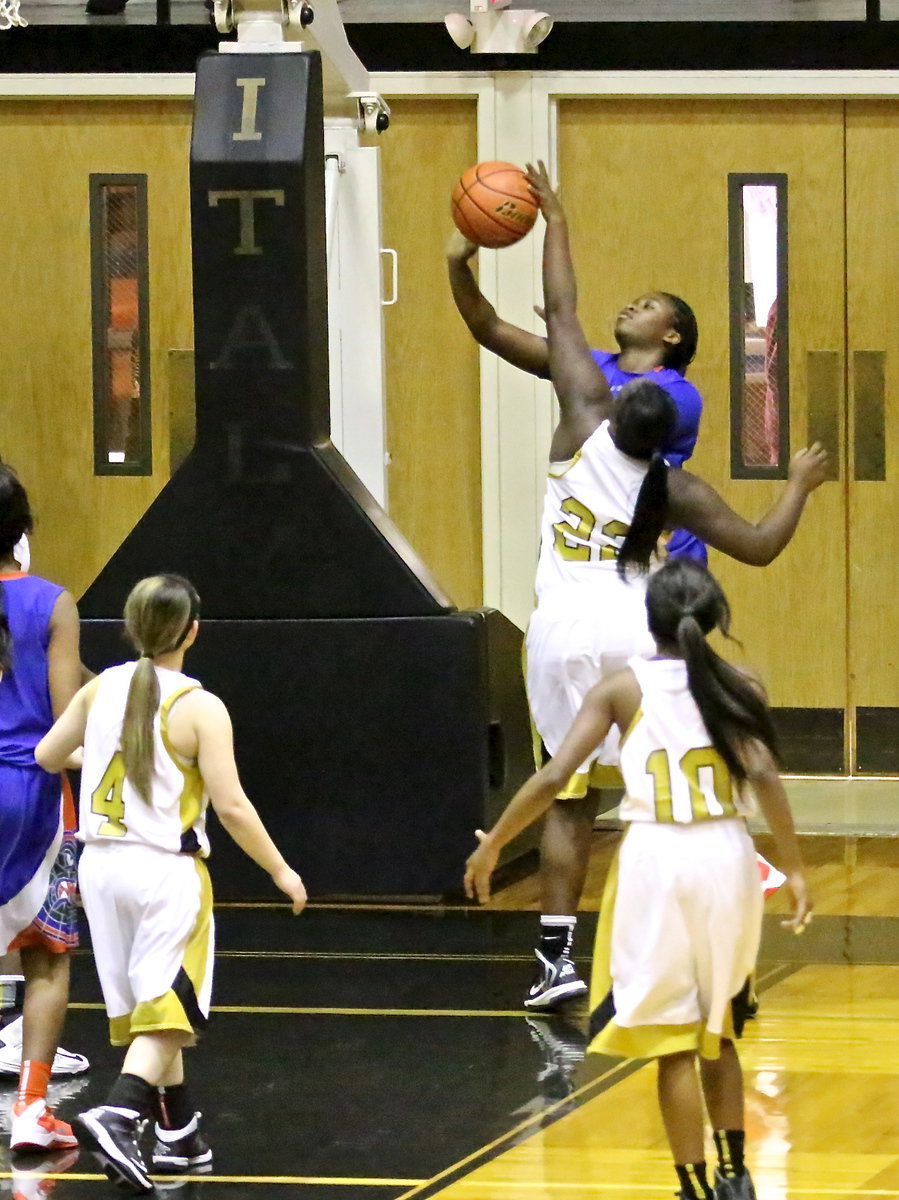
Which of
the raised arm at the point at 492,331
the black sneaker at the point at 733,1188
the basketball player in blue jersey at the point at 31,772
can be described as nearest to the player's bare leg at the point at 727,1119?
the black sneaker at the point at 733,1188

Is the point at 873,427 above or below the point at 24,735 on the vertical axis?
above

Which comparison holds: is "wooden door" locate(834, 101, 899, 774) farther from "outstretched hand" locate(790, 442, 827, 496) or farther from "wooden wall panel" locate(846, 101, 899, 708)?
"outstretched hand" locate(790, 442, 827, 496)

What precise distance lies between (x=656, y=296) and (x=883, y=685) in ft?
11.6

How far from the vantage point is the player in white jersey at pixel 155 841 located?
12.9 ft

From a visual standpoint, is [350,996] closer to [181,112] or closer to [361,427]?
[361,427]

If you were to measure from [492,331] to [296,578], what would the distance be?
1.13 m

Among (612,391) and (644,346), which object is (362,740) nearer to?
(612,391)

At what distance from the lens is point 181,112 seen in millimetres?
8742

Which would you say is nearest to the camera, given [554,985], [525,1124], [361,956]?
[525,1124]

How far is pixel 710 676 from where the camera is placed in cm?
355

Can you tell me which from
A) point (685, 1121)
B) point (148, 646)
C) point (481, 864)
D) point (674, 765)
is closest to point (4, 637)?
point (148, 646)

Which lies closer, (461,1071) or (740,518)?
(461,1071)

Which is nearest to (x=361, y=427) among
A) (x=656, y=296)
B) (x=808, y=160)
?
(x=656, y=296)

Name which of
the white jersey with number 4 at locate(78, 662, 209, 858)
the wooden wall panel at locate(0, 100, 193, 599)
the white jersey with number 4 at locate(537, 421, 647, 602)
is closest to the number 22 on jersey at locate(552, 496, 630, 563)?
the white jersey with number 4 at locate(537, 421, 647, 602)
